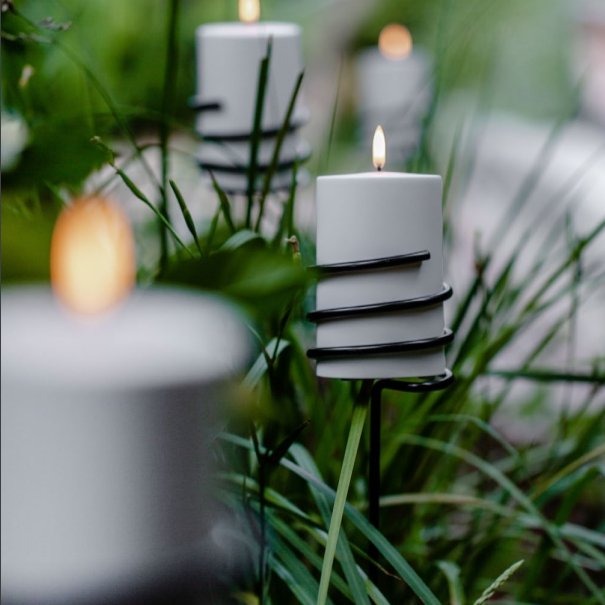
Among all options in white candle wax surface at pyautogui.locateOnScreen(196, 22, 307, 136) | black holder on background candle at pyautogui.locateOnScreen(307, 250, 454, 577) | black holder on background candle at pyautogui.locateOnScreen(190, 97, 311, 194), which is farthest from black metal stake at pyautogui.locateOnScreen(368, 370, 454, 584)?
white candle wax surface at pyautogui.locateOnScreen(196, 22, 307, 136)

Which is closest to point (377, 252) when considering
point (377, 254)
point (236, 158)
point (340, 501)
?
point (377, 254)

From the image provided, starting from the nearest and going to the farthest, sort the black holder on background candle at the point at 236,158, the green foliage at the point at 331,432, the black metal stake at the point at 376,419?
the green foliage at the point at 331,432
the black metal stake at the point at 376,419
the black holder on background candle at the point at 236,158

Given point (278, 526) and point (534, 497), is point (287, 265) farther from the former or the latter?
point (534, 497)

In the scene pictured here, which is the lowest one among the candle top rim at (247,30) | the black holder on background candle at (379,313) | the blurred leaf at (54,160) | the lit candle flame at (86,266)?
the black holder on background candle at (379,313)

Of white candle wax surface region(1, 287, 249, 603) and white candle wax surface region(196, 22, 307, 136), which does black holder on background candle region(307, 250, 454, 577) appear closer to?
white candle wax surface region(1, 287, 249, 603)

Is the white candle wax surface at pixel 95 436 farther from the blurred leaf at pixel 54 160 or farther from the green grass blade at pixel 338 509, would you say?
the green grass blade at pixel 338 509

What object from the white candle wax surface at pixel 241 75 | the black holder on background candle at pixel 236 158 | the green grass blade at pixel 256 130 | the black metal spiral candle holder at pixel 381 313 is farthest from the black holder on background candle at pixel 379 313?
the white candle wax surface at pixel 241 75

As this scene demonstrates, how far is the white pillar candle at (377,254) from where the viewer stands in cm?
41

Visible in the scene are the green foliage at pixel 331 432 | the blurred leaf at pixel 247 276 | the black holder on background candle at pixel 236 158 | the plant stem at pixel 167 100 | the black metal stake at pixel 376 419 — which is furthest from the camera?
the black holder on background candle at pixel 236 158

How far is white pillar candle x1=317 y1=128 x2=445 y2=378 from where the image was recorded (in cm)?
41

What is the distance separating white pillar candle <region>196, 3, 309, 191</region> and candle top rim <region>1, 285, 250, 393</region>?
0.62 meters

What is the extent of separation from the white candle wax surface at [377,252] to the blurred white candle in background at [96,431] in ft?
0.62

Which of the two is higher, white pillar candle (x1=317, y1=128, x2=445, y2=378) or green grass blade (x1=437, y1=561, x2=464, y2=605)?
white pillar candle (x1=317, y1=128, x2=445, y2=378)

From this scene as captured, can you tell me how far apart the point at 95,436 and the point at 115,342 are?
2cm
